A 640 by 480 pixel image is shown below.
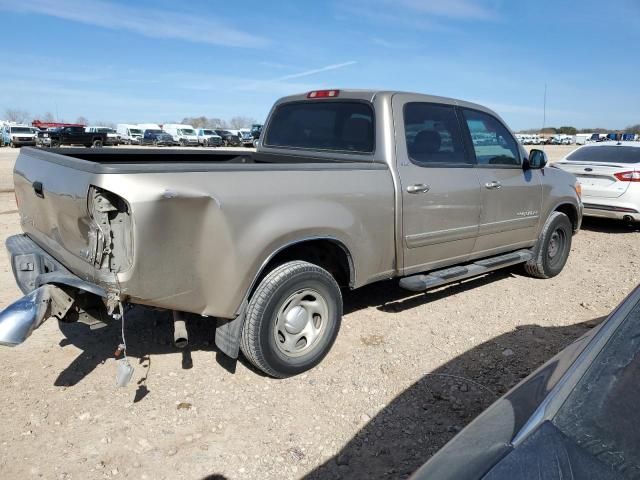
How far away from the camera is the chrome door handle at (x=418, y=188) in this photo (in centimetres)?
404

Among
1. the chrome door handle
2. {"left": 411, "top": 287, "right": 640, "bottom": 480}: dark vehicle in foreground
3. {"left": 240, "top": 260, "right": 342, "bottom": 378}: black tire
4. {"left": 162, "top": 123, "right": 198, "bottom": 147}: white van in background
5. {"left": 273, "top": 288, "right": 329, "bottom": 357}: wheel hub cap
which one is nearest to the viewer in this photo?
{"left": 411, "top": 287, "right": 640, "bottom": 480}: dark vehicle in foreground

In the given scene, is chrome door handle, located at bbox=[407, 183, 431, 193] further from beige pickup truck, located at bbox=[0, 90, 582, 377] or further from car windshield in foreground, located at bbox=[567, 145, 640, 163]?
car windshield in foreground, located at bbox=[567, 145, 640, 163]

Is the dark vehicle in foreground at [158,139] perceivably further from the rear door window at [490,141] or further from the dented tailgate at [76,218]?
the dented tailgate at [76,218]

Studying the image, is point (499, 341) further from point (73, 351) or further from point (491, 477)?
point (73, 351)

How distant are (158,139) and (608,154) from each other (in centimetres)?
4401

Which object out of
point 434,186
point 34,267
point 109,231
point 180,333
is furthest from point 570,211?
point 34,267

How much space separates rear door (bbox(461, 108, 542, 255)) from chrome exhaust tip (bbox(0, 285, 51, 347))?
12.1 feet

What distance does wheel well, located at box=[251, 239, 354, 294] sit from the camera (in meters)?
3.52

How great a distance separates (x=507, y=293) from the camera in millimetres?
5531

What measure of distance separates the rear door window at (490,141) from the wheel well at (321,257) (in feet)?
6.00

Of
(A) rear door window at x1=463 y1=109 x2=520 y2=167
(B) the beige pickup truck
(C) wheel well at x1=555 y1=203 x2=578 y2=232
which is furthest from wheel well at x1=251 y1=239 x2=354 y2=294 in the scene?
(C) wheel well at x1=555 y1=203 x2=578 y2=232

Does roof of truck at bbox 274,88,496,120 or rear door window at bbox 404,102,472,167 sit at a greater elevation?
roof of truck at bbox 274,88,496,120

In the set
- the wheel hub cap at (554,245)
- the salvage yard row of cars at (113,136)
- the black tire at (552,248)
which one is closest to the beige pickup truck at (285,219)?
the black tire at (552,248)

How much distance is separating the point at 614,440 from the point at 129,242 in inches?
90.0
